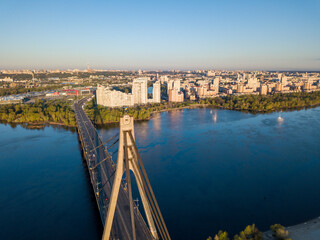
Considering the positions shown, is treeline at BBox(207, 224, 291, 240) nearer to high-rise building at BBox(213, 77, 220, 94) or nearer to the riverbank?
the riverbank

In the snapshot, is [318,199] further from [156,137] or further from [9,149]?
[9,149]

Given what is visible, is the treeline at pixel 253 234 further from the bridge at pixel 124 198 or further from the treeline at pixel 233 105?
the treeline at pixel 233 105

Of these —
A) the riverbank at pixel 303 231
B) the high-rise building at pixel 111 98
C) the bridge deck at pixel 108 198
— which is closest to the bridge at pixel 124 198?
the bridge deck at pixel 108 198

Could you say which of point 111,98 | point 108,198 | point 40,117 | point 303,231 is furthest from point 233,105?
point 108,198

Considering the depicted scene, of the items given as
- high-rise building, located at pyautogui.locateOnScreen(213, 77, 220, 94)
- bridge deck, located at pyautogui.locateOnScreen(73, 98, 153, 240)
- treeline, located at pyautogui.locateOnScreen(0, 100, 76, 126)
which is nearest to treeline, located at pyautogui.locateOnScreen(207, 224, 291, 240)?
bridge deck, located at pyautogui.locateOnScreen(73, 98, 153, 240)

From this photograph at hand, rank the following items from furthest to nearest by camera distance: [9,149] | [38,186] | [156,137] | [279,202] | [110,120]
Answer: [110,120], [156,137], [9,149], [38,186], [279,202]

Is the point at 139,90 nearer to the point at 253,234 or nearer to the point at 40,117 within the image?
the point at 40,117

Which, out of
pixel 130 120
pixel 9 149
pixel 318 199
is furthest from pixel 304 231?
pixel 9 149
